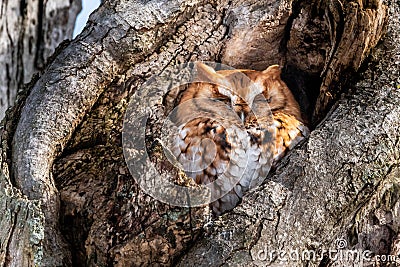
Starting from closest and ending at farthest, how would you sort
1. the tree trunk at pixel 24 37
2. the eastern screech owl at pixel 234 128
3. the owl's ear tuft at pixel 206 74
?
1. the eastern screech owl at pixel 234 128
2. the owl's ear tuft at pixel 206 74
3. the tree trunk at pixel 24 37

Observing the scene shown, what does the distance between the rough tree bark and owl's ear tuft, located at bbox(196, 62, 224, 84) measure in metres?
0.03

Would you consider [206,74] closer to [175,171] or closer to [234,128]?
[234,128]

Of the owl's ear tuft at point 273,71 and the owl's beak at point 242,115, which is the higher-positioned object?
the owl's ear tuft at point 273,71

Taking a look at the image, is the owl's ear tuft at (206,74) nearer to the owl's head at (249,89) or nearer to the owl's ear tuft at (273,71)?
the owl's head at (249,89)

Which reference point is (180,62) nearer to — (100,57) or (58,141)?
(100,57)

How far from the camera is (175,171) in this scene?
1.28 meters

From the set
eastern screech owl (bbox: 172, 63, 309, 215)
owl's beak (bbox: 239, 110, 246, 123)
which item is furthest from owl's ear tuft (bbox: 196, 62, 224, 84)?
owl's beak (bbox: 239, 110, 246, 123)

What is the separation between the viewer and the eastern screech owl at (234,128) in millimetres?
1523

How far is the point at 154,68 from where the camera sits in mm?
1580

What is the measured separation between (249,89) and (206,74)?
14 cm

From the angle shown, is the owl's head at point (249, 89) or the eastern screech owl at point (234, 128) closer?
the eastern screech owl at point (234, 128)

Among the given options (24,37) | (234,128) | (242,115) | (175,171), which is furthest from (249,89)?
(24,37)

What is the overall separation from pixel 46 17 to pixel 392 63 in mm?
1205

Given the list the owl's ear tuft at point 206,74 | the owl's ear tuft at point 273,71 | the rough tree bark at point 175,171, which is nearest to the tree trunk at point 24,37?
the rough tree bark at point 175,171
